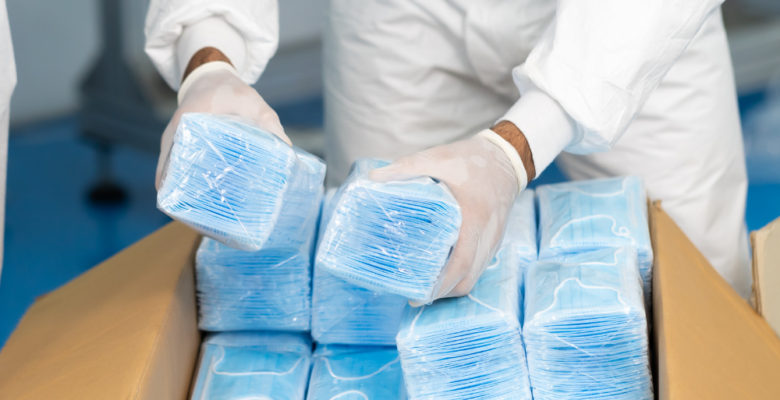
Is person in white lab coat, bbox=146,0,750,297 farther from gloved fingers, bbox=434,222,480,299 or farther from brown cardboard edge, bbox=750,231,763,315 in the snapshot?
brown cardboard edge, bbox=750,231,763,315

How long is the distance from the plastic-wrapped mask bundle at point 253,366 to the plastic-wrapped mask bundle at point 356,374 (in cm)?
2

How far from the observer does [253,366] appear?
876 millimetres

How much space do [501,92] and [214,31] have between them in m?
0.49

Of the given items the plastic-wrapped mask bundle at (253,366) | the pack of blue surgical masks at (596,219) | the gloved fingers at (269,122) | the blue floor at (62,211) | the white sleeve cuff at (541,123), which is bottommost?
the blue floor at (62,211)

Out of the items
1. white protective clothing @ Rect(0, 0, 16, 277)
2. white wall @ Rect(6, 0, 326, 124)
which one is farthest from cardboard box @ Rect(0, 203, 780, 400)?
white wall @ Rect(6, 0, 326, 124)

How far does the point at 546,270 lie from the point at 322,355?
1.10 feet

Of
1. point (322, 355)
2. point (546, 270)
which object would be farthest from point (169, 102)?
point (546, 270)

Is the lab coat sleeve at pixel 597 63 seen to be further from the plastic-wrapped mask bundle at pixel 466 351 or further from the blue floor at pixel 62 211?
the blue floor at pixel 62 211

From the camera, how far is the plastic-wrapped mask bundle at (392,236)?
2.24 feet

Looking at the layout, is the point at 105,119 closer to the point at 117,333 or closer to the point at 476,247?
the point at 117,333

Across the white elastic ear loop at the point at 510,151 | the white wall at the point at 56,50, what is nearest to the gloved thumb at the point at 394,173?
the white elastic ear loop at the point at 510,151

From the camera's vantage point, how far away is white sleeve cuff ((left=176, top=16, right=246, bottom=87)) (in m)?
1.00

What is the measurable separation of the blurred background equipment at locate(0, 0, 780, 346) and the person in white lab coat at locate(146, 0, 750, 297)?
1272mm

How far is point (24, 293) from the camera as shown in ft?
6.56
